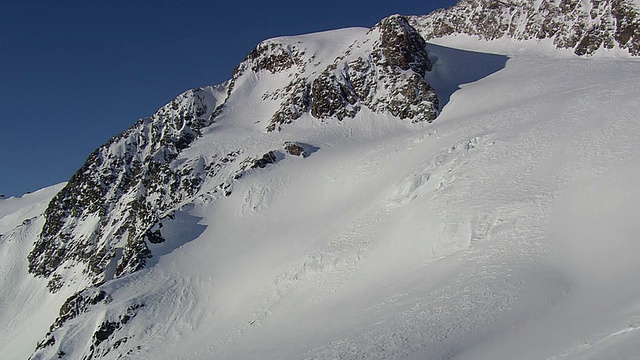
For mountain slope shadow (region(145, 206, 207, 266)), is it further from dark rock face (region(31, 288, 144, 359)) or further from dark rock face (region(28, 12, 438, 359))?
dark rock face (region(31, 288, 144, 359))

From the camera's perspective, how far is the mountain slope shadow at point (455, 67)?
60.2 meters

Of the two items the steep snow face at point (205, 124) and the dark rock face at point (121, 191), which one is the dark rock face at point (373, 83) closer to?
the steep snow face at point (205, 124)

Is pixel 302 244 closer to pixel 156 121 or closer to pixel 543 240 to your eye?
pixel 543 240

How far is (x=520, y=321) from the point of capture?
58.3 feet

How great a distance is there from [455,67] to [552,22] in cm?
1686

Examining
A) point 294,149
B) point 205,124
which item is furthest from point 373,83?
point 205,124

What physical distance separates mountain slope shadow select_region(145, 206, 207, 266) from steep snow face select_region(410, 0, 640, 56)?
54.7 metres

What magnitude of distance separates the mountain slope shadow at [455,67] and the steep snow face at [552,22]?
8579mm

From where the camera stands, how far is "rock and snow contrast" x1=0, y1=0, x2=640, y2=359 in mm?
20219

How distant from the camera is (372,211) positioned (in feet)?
120

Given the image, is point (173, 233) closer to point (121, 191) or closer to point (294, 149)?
point (294, 149)

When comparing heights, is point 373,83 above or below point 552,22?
below

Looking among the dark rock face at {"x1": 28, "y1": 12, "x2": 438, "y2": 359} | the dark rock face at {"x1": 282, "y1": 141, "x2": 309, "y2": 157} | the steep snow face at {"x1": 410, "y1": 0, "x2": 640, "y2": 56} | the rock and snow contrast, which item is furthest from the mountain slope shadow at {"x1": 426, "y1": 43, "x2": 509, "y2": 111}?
the dark rock face at {"x1": 282, "y1": 141, "x2": 309, "y2": 157}

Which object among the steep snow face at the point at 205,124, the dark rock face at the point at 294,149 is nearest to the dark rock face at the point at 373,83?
the steep snow face at the point at 205,124
